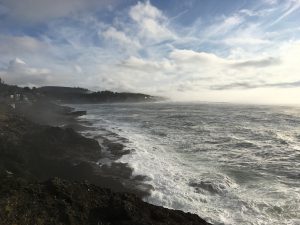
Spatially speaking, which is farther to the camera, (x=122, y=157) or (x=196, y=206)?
(x=122, y=157)

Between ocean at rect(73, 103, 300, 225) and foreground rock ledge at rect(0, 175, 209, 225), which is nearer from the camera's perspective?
foreground rock ledge at rect(0, 175, 209, 225)

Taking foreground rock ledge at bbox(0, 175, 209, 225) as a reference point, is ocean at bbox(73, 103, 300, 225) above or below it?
below

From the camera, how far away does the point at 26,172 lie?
18500mm

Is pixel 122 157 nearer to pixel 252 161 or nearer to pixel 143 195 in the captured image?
pixel 143 195

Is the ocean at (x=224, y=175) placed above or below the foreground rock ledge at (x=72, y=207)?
below

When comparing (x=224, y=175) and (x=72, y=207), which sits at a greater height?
(x=72, y=207)

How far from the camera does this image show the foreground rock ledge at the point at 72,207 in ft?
32.2

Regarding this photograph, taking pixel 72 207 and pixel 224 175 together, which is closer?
pixel 72 207

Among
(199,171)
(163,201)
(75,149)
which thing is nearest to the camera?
(163,201)

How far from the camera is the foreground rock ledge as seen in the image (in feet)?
32.2

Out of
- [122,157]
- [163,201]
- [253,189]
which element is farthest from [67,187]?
[122,157]

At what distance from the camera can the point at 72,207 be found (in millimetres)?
10695

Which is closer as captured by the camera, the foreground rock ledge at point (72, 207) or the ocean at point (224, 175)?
the foreground rock ledge at point (72, 207)

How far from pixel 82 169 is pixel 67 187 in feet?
31.8
